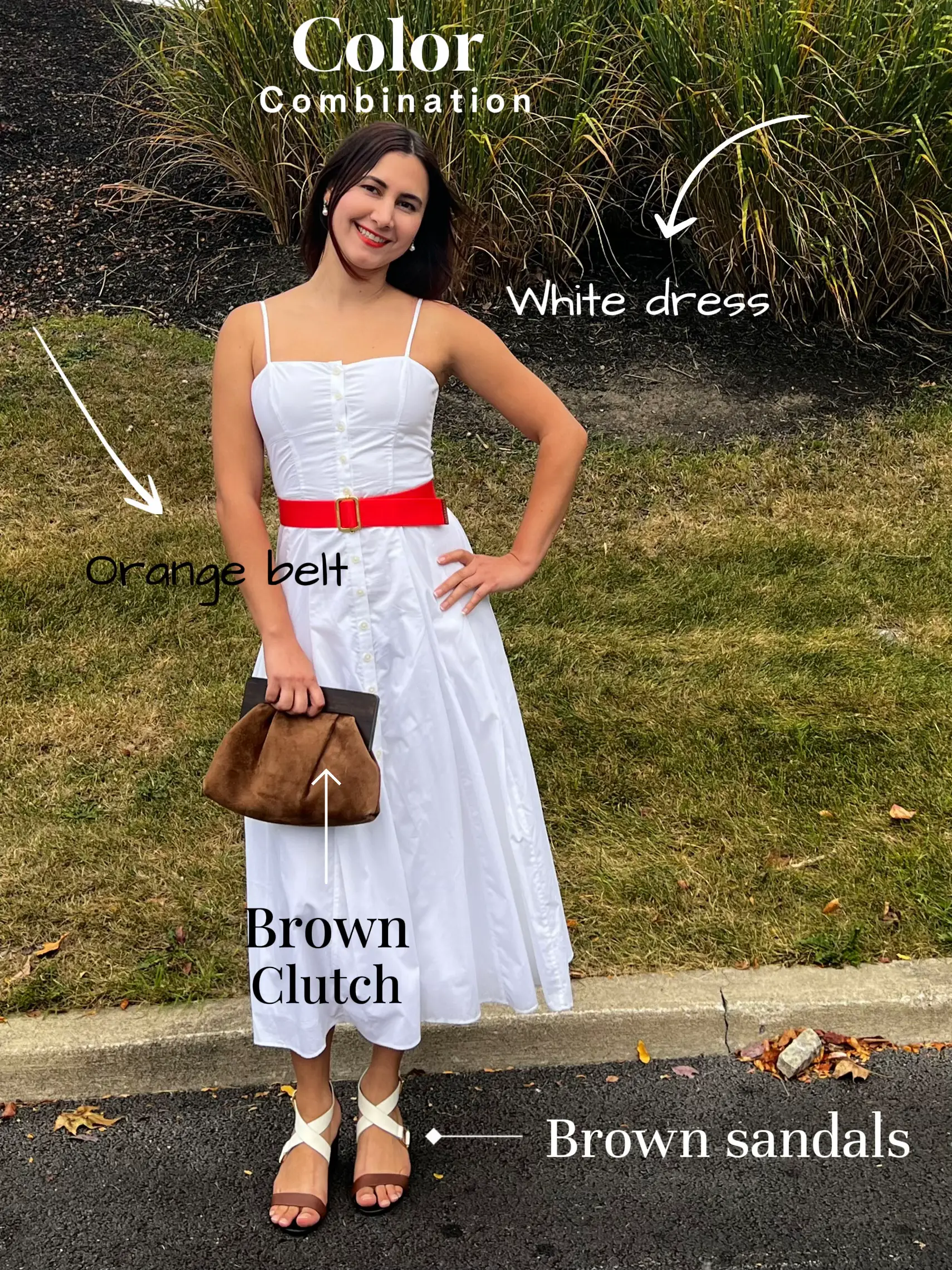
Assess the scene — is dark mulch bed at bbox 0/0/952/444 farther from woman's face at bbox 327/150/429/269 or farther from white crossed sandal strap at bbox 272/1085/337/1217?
white crossed sandal strap at bbox 272/1085/337/1217

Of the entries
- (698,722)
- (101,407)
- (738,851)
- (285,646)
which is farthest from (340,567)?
(101,407)

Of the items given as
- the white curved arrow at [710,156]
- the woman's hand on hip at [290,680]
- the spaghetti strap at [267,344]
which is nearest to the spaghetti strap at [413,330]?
the spaghetti strap at [267,344]

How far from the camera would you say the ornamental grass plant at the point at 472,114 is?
7.09 meters

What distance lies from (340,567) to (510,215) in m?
5.35

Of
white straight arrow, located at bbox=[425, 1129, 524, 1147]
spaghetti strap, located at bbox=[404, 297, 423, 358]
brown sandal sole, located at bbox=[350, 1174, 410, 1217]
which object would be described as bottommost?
white straight arrow, located at bbox=[425, 1129, 524, 1147]

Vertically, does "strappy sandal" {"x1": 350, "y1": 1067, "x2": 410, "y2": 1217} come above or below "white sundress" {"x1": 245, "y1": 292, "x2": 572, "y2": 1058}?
below

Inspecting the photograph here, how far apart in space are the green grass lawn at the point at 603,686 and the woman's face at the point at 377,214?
1.96 meters

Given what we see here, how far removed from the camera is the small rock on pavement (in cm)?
320

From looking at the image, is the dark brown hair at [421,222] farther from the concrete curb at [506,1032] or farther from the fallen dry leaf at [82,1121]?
the fallen dry leaf at [82,1121]

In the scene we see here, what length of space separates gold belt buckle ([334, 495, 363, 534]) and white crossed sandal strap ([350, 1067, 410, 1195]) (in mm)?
1267

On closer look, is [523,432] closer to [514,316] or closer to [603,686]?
[603,686]

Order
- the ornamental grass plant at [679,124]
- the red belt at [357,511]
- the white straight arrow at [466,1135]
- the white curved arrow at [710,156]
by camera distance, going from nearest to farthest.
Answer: the red belt at [357,511] → the white straight arrow at [466,1135] → the white curved arrow at [710,156] → the ornamental grass plant at [679,124]

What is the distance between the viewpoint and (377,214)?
242cm

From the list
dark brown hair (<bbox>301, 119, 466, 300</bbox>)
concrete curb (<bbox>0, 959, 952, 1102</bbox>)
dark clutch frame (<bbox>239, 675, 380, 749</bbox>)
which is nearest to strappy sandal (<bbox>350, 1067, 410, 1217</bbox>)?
concrete curb (<bbox>0, 959, 952, 1102</bbox>)
